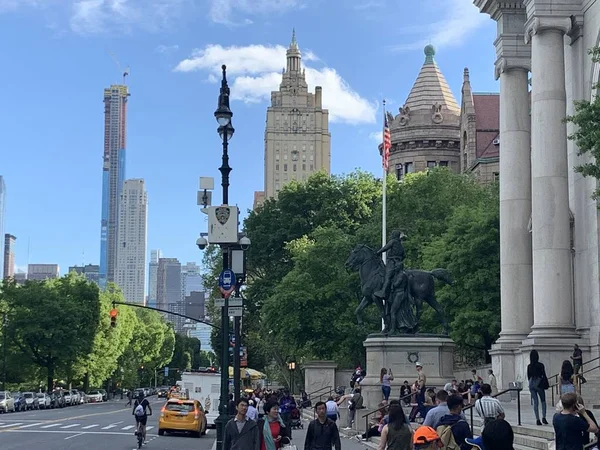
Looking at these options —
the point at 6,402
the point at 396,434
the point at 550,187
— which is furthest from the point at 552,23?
the point at 6,402

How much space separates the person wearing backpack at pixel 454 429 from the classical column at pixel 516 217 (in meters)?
25.2

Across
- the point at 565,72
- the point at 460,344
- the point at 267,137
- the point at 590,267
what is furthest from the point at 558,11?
the point at 267,137

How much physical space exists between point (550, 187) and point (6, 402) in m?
45.2

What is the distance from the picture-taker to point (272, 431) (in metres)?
15.9

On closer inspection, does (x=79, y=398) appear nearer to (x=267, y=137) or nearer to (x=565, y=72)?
(x=565, y=72)

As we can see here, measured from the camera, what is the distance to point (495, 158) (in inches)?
3497

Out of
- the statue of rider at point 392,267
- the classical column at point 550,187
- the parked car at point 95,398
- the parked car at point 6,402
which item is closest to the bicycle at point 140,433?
the statue of rider at point 392,267

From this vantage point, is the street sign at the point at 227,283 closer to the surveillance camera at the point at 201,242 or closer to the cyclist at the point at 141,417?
the surveillance camera at the point at 201,242

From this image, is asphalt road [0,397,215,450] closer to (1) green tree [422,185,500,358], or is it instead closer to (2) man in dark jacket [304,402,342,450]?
(1) green tree [422,185,500,358]

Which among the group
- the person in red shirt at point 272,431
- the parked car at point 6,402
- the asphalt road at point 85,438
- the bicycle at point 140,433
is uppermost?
the person in red shirt at point 272,431

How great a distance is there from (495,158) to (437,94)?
2575 cm

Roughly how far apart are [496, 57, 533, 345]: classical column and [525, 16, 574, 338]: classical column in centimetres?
338

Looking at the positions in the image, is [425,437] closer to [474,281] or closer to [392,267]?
[392,267]

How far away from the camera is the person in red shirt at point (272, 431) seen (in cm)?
1445
